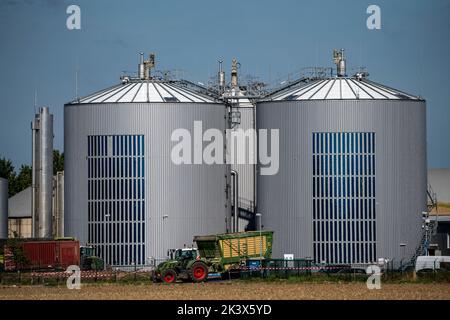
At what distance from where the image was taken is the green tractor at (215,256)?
78.6m

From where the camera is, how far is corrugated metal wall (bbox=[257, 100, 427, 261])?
97.9m

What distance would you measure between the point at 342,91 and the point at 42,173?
79.2 ft

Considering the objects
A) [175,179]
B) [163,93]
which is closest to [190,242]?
[175,179]

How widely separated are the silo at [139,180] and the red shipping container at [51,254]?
7.69m

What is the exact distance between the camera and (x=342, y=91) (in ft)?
329

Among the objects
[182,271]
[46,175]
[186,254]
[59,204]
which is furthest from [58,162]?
[182,271]

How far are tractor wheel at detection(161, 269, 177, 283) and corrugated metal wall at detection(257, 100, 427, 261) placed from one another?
69.2ft

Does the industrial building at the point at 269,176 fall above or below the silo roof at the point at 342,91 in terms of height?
below

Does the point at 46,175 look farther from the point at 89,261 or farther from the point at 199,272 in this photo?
the point at 199,272

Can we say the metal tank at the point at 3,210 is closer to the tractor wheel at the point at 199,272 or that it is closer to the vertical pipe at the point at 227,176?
the vertical pipe at the point at 227,176

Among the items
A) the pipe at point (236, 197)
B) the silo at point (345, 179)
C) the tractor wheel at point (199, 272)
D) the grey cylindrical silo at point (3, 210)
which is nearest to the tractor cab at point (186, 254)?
the tractor wheel at point (199, 272)

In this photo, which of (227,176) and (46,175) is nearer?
(46,175)

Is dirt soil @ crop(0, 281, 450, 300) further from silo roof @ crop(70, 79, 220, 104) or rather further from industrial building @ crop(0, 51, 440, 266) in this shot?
silo roof @ crop(70, 79, 220, 104)
